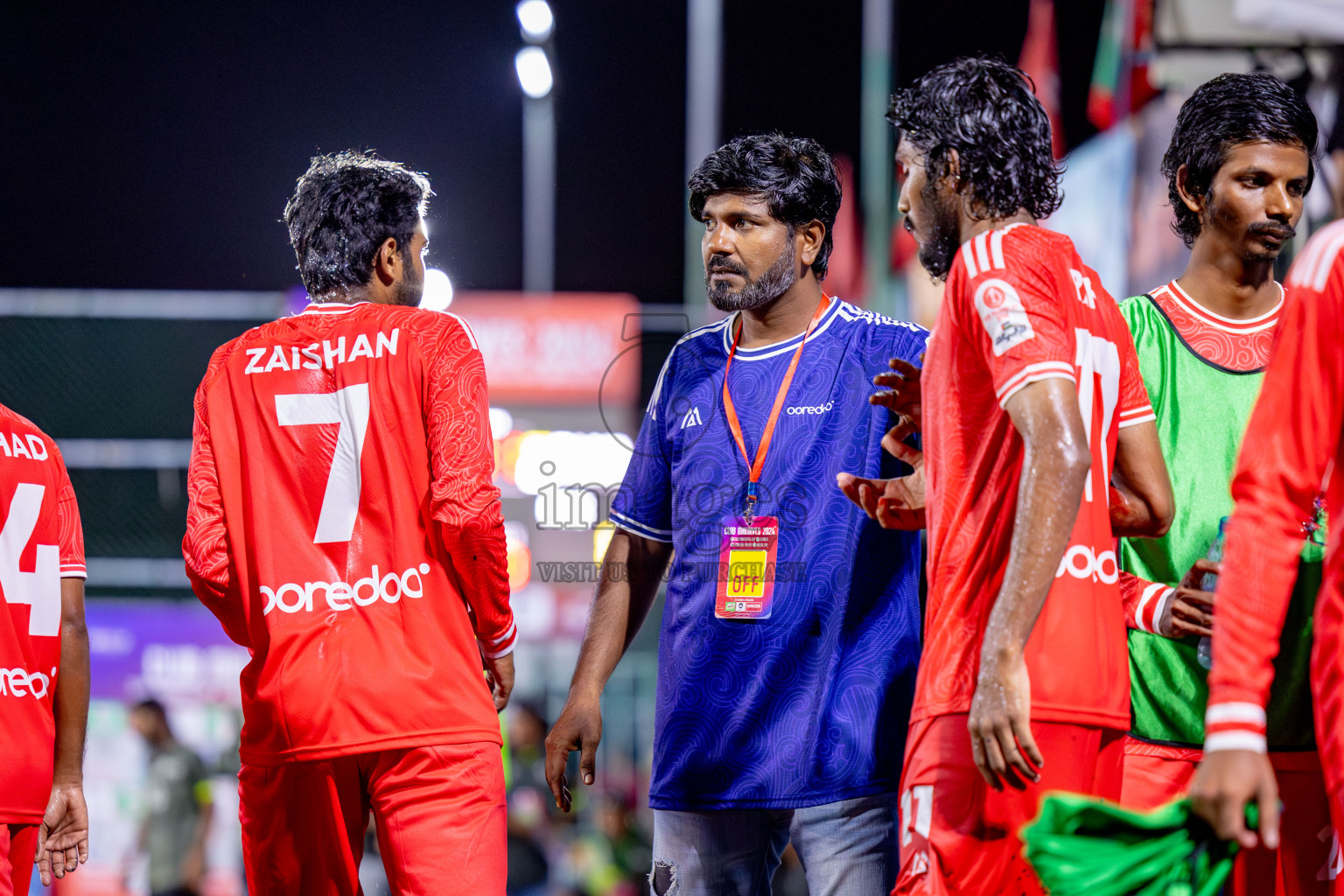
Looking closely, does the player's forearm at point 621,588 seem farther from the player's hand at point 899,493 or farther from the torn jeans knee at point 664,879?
the player's hand at point 899,493

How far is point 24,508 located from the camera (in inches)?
120

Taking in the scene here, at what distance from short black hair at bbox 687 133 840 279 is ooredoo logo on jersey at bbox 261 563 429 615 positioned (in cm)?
123

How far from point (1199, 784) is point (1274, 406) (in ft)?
1.71

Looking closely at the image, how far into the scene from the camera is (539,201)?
1383 cm

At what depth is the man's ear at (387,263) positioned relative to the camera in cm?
307

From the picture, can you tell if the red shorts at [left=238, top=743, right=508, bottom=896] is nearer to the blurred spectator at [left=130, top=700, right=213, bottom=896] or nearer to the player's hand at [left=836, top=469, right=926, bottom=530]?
the player's hand at [left=836, top=469, right=926, bottom=530]

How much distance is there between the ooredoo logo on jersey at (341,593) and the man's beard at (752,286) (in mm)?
1027

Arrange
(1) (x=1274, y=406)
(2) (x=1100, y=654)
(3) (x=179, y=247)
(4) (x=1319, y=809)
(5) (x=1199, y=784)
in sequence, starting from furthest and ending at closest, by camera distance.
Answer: (3) (x=179, y=247), (4) (x=1319, y=809), (2) (x=1100, y=654), (1) (x=1274, y=406), (5) (x=1199, y=784)

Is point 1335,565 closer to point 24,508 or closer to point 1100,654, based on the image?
point 1100,654

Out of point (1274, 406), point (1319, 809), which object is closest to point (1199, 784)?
point (1274, 406)

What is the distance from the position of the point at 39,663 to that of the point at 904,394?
7.23ft

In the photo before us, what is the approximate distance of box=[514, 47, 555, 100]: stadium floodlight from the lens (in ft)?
29.8

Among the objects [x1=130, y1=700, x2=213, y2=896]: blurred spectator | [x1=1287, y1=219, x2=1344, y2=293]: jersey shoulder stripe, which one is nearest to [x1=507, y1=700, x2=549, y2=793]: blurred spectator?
[x1=130, y1=700, x2=213, y2=896]: blurred spectator

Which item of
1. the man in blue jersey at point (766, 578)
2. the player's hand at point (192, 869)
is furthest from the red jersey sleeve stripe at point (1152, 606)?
the player's hand at point (192, 869)
